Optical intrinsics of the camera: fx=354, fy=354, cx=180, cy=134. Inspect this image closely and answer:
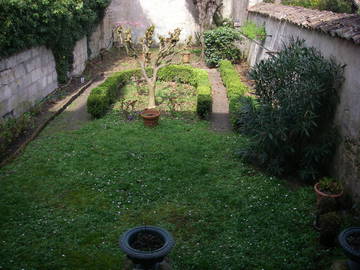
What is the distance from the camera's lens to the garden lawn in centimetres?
460

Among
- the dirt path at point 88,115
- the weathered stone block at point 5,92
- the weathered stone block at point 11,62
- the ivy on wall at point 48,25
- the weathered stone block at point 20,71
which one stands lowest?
the dirt path at point 88,115

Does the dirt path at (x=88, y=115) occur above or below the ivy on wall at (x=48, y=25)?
below

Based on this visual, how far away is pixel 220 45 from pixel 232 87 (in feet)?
17.2

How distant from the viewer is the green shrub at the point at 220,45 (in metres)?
15.7

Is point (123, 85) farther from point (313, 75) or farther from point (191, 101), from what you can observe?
point (313, 75)

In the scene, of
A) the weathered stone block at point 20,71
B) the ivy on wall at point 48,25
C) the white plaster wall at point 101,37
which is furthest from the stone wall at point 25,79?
the white plaster wall at point 101,37

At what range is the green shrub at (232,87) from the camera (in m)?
9.16

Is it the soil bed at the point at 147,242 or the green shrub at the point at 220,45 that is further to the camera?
the green shrub at the point at 220,45

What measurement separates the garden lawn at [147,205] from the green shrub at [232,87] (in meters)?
1.13

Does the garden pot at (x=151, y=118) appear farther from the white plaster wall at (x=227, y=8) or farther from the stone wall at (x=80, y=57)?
the white plaster wall at (x=227, y=8)

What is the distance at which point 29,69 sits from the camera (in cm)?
970

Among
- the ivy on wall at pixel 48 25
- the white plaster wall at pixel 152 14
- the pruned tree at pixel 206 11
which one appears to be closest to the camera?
the ivy on wall at pixel 48 25

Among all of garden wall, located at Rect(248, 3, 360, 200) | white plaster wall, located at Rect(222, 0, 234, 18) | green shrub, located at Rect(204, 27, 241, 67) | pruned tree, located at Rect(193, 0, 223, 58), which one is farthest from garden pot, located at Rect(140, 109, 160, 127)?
white plaster wall, located at Rect(222, 0, 234, 18)

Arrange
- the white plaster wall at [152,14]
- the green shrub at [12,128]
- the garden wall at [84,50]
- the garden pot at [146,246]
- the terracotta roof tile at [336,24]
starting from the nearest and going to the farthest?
the garden pot at [146,246] → the terracotta roof tile at [336,24] → the green shrub at [12,128] → the garden wall at [84,50] → the white plaster wall at [152,14]
